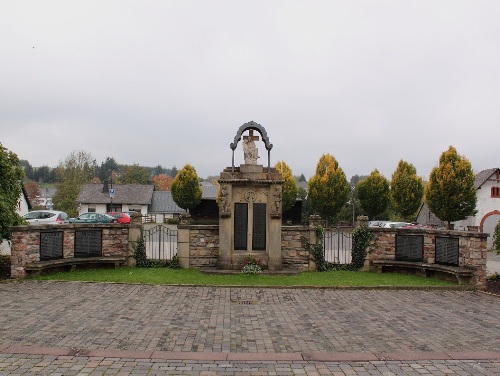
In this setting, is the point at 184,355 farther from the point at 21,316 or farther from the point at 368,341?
the point at 21,316

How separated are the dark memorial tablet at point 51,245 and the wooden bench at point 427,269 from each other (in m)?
11.2

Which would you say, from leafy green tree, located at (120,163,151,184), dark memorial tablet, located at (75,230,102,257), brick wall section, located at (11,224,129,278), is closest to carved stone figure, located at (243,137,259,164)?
brick wall section, located at (11,224,129,278)

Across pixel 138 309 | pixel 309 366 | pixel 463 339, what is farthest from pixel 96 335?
pixel 463 339

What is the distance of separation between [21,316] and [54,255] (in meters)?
5.77

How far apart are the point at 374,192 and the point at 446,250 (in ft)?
89.1

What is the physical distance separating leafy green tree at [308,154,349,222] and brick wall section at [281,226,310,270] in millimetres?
23954

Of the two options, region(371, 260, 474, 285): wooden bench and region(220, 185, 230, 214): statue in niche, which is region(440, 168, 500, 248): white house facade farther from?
region(220, 185, 230, 214): statue in niche

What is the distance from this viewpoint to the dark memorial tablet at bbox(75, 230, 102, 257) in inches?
574

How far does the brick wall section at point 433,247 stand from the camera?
1254 cm

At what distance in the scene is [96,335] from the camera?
7352mm

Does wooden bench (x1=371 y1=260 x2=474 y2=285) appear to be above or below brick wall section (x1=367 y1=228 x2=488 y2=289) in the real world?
below

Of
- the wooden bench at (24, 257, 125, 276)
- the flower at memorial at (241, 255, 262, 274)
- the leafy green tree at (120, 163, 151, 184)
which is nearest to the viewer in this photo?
the wooden bench at (24, 257, 125, 276)

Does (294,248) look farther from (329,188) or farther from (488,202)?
(488,202)

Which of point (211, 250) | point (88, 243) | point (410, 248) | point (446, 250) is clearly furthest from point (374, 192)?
point (88, 243)
